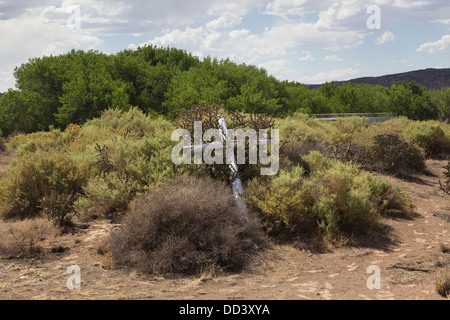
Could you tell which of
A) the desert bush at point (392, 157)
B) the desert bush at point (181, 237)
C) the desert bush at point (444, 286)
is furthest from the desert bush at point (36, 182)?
the desert bush at point (392, 157)

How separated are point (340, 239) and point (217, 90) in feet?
75.1

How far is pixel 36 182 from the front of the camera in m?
9.70

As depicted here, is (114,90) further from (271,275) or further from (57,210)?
(271,275)

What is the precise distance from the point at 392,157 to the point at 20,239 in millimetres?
11341

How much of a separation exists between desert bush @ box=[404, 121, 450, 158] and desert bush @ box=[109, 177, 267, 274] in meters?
14.6

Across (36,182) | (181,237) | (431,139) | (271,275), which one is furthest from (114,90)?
(271,275)

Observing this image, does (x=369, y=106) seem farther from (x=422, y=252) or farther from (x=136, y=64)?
(x=422, y=252)

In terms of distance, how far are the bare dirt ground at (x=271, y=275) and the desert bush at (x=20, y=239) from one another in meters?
0.19

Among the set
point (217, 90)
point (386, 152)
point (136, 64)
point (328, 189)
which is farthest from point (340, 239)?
point (136, 64)

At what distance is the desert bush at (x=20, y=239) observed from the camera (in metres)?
7.12

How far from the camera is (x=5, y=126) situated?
3117cm

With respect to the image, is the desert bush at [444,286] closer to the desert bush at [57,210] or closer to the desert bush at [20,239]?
the desert bush at [20,239]

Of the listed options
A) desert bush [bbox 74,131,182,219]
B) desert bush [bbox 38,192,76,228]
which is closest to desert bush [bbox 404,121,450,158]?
desert bush [bbox 74,131,182,219]

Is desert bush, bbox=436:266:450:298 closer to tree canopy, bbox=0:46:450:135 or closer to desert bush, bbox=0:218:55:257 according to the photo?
desert bush, bbox=0:218:55:257
